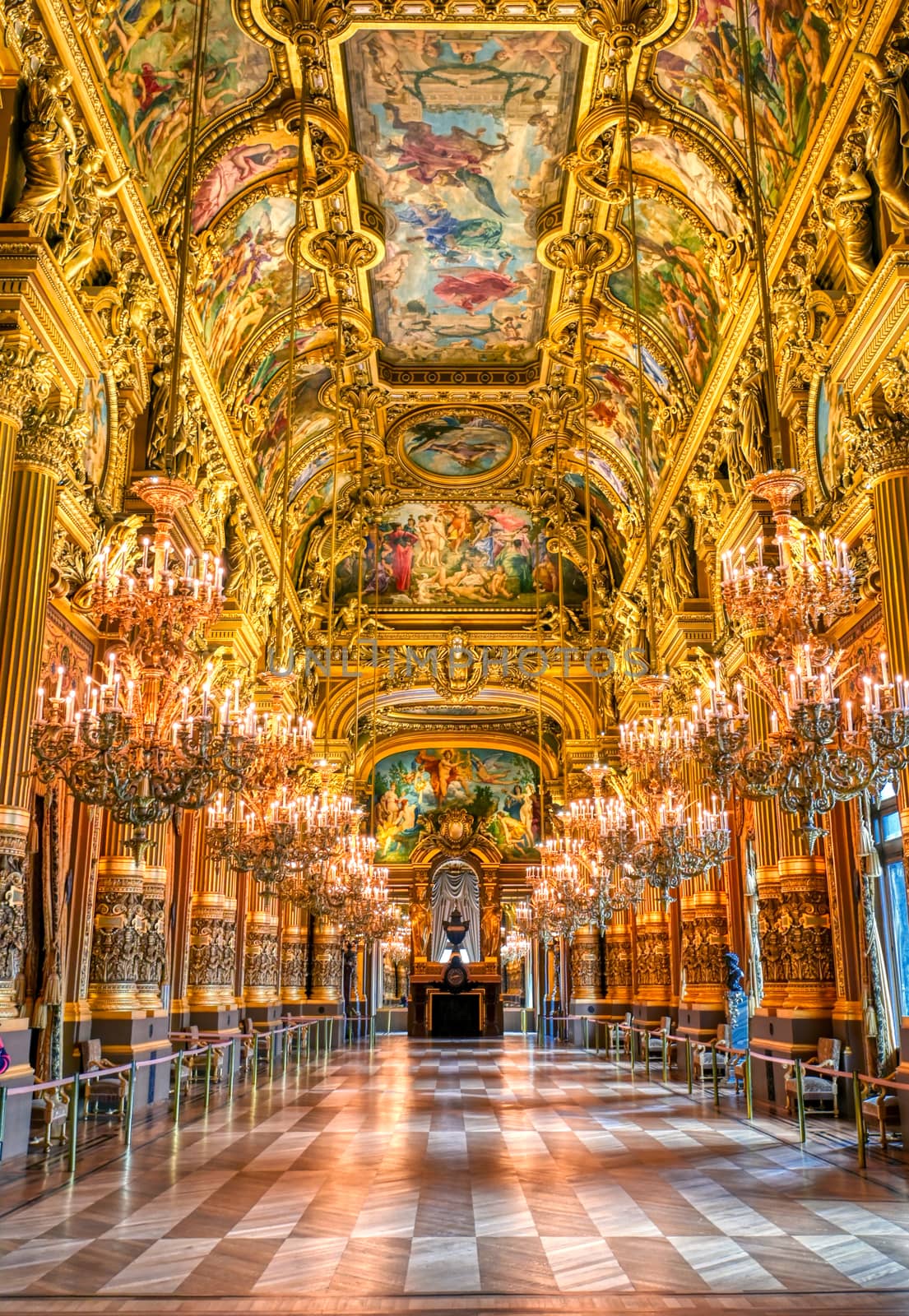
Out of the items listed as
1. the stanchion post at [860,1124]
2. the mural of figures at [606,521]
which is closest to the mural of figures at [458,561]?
the mural of figures at [606,521]

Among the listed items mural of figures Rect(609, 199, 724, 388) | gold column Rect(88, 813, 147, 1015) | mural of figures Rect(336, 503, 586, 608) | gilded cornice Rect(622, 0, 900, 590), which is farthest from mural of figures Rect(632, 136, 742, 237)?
mural of figures Rect(336, 503, 586, 608)

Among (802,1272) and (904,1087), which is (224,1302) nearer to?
(802,1272)

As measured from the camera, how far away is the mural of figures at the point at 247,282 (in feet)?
50.5

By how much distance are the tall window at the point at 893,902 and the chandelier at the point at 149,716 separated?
681 centimetres

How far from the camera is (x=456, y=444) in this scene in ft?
77.8

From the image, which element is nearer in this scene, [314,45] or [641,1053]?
[314,45]

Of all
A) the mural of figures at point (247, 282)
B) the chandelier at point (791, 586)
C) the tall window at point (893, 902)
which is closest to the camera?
the chandelier at point (791, 586)

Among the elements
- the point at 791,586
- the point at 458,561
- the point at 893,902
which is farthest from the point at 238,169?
the point at 458,561

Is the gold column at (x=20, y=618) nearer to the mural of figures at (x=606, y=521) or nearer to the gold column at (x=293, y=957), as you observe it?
the mural of figures at (x=606, y=521)

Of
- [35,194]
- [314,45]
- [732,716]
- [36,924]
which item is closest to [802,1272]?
[732,716]

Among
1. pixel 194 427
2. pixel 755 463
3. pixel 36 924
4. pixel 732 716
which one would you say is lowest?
pixel 36 924

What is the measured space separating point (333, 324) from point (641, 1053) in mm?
15005

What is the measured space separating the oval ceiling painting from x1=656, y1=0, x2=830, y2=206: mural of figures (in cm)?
928

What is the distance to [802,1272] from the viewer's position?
234 inches
